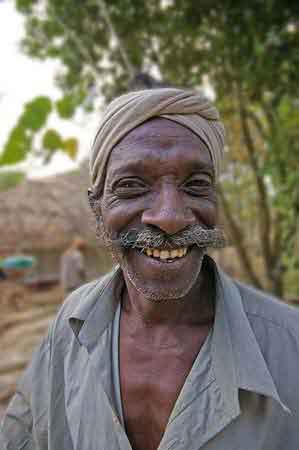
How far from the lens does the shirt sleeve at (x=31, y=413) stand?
146 cm

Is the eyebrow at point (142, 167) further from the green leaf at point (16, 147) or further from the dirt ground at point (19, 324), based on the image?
the dirt ground at point (19, 324)

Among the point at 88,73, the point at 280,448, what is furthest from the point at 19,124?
the point at 280,448

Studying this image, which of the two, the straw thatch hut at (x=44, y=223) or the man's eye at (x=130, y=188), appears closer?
the man's eye at (x=130, y=188)

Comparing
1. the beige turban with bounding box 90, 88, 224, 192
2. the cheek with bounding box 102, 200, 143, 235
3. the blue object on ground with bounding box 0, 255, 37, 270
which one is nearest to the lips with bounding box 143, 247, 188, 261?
the cheek with bounding box 102, 200, 143, 235

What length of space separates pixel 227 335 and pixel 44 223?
1482cm

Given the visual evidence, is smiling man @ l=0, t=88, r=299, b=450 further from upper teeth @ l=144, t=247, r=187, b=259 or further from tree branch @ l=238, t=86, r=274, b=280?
tree branch @ l=238, t=86, r=274, b=280

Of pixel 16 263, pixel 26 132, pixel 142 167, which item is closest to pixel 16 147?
pixel 26 132

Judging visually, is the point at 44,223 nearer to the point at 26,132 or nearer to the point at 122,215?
the point at 26,132

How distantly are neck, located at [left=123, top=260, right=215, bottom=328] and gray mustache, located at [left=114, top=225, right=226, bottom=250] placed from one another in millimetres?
259

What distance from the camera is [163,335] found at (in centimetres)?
145

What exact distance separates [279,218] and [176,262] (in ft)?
16.4

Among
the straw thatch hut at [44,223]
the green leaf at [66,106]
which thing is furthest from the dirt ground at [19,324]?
the green leaf at [66,106]

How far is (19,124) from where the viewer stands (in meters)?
5.55

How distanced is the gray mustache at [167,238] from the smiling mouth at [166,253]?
0.07ft
